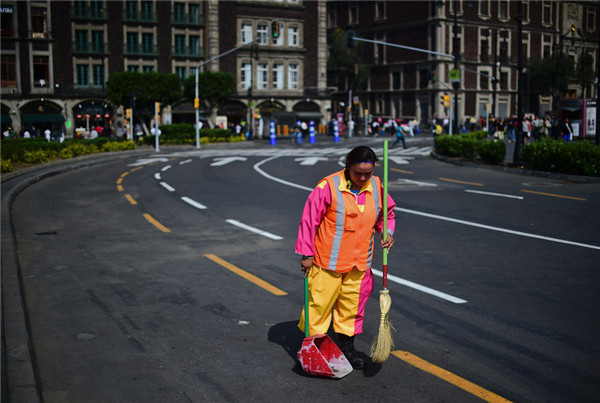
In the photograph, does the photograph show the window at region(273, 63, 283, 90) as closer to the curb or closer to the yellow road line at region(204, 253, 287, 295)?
the curb

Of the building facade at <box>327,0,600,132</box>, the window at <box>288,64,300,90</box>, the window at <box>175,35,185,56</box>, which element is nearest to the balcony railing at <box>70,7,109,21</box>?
the window at <box>175,35,185,56</box>

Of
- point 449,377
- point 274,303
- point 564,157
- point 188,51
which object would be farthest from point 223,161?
point 188,51

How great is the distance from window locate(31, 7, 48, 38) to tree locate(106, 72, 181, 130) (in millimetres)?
13192

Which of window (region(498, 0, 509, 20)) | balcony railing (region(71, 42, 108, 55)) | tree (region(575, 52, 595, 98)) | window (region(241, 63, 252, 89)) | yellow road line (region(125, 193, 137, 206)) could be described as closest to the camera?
yellow road line (region(125, 193, 137, 206))

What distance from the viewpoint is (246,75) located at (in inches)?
2817

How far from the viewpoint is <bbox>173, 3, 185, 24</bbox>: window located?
224 feet

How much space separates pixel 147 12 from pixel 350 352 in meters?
66.0

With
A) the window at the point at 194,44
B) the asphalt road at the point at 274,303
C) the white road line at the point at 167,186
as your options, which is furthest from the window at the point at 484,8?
the asphalt road at the point at 274,303

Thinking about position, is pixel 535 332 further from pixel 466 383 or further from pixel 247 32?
pixel 247 32

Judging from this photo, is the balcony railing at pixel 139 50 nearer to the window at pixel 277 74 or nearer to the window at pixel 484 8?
the window at pixel 277 74

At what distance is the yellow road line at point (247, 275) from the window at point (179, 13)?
61.6 m

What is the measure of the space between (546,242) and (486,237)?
0.91 metres

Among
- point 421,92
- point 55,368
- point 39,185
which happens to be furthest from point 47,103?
point 55,368

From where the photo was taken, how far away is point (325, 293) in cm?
Result: 532
